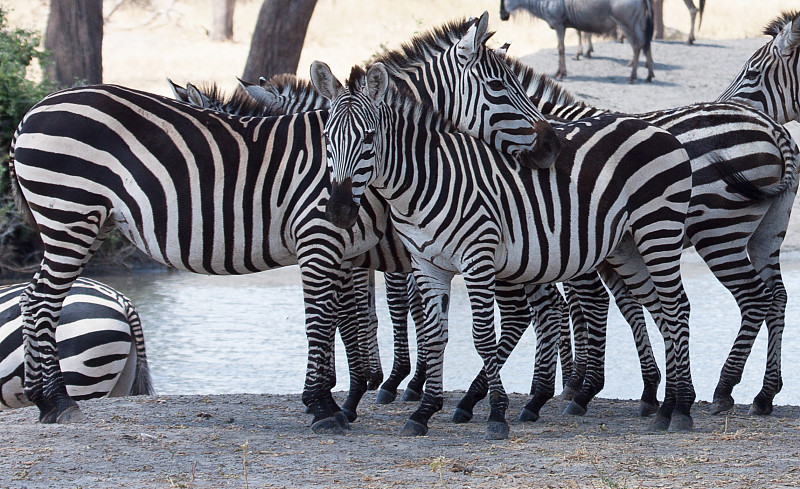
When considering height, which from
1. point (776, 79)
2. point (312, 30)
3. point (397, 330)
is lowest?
point (397, 330)

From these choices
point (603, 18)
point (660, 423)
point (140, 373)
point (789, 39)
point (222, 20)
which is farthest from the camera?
point (222, 20)

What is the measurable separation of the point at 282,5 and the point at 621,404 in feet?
32.4

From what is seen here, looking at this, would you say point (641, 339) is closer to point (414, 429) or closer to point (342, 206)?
point (414, 429)

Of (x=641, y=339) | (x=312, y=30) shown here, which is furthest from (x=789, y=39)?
(x=312, y=30)

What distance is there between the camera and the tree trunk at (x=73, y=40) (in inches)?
577

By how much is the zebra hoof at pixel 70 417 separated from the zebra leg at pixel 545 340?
264 centimetres

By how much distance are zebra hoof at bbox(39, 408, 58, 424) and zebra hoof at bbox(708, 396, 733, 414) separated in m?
4.08

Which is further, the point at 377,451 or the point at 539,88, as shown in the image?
the point at 539,88

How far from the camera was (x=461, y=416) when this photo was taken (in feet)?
18.7

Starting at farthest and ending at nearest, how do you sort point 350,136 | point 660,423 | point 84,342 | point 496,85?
1. point 84,342
2. point 496,85
3. point 660,423
4. point 350,136

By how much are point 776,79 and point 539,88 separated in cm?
209

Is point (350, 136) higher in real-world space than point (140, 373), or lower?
higher

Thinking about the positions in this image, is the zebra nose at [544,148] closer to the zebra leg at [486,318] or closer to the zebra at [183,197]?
the zebra at [183,197]

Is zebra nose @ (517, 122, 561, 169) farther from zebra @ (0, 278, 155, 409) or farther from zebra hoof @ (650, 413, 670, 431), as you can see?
zebra @ (0, 278, 155, 409)
